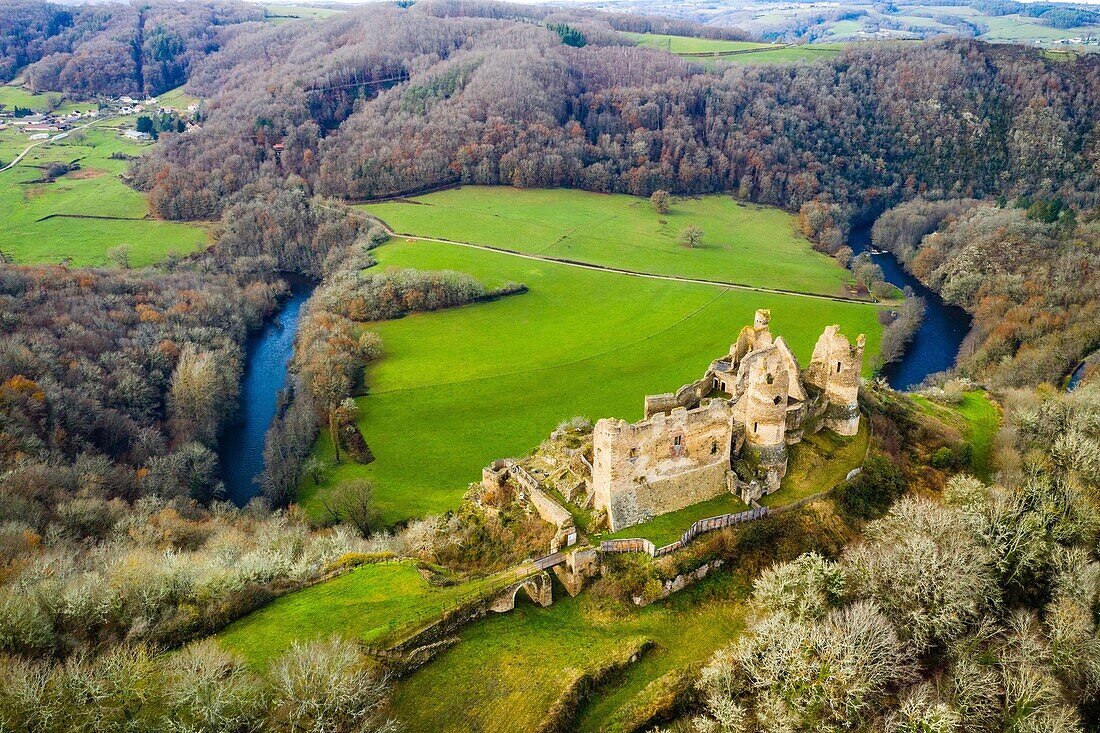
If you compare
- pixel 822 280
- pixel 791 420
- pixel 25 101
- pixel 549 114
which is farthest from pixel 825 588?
pixel 25 101

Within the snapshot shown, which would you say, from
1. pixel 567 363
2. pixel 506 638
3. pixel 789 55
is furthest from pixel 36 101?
pixel 506 638

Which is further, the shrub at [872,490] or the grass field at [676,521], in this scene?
the shrub at [872,490]

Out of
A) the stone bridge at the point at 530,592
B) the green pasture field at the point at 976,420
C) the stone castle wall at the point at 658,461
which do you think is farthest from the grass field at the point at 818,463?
the stone bridge at the point at 530,592

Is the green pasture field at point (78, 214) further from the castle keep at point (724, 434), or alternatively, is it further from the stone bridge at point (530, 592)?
the castle keep at point (724, 434)

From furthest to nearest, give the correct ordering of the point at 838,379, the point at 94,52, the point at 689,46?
the point at 689,46, the point at 94,52, the point at 838,379

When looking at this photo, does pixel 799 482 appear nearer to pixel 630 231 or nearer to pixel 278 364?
pixel 278 364
